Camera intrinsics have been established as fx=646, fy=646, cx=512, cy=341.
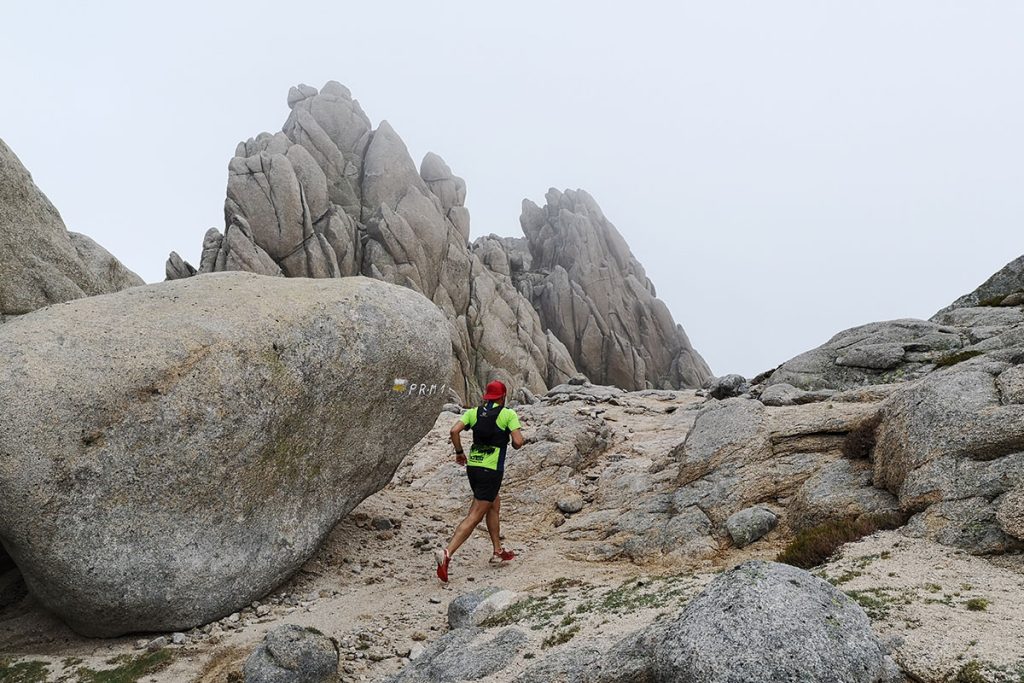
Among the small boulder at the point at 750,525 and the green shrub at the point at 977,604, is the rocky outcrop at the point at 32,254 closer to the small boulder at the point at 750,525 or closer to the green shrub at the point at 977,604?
the small boulder at the point at 750,525

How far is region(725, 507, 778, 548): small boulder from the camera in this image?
11664 millimetres

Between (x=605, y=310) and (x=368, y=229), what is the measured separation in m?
38.9

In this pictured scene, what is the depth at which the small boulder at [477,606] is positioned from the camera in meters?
9.66

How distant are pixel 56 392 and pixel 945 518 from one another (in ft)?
45.0

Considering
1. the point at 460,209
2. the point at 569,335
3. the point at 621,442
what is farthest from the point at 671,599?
the point at 569,335

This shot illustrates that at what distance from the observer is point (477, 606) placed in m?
9.95

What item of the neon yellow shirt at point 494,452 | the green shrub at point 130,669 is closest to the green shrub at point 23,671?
the green shrub at point 130,669

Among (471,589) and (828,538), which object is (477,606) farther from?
(828,538)

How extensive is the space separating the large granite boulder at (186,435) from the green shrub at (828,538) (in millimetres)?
7995

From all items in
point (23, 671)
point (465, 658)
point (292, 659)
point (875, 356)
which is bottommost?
point (465, 658)

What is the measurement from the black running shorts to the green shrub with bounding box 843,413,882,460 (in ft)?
22.9

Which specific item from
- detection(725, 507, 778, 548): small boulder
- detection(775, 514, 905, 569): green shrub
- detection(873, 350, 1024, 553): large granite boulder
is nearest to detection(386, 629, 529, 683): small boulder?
detection(775, 514, 905, 569): green shrub

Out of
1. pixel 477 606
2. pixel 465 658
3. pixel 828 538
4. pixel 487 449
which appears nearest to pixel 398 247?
pixel 487 449

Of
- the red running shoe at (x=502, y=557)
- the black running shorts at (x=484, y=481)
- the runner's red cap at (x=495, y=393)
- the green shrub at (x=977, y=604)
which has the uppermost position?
the runner's red cap at (x=495, y=393)
